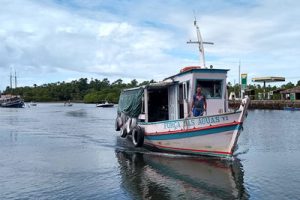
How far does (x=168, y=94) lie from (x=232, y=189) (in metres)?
9.83

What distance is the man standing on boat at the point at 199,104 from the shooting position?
19.3 metres

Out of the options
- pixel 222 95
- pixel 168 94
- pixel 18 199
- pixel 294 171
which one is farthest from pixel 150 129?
pixel 18 199

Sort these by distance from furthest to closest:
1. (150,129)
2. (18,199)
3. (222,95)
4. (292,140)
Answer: (292,140)
(150,129)
(222,95)
(18,199)

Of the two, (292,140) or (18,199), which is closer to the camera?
(18,199)

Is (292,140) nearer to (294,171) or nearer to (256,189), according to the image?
(294,171)

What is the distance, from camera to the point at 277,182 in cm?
1498

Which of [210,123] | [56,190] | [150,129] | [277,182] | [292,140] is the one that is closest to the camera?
[56,190]

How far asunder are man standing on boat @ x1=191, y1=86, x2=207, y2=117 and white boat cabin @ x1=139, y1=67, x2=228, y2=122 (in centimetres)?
75

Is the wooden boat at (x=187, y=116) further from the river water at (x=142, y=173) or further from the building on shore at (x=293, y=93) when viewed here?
the building on shore at (x=293, y=93)

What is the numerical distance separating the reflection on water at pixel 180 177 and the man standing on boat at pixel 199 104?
225 centimetres

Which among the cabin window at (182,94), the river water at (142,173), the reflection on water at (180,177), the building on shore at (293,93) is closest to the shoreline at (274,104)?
the building on shore at (293,93)

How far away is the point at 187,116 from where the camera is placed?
20.4 m

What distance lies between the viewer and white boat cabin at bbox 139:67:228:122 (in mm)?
20031

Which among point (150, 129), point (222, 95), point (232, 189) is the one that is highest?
point (222, 95)
